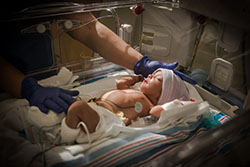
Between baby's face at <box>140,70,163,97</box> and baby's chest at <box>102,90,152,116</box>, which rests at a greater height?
baby's face at <box>140,70,163,97</box>

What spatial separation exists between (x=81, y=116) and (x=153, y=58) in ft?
3.11

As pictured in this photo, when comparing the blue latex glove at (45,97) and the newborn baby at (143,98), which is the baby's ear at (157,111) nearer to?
the newborn baby at (143,98)

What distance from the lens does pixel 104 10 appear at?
4.99 ft

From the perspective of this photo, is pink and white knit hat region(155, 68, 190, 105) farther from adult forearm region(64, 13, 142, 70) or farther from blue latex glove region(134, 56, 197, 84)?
adult forearm region(64, 13, 142, 70)

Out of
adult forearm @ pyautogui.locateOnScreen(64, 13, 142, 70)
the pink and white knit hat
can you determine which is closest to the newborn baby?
the pink and white knit hat

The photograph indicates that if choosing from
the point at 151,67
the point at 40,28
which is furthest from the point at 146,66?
the point at 40,28

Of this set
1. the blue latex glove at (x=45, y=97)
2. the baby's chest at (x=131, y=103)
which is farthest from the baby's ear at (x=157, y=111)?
the blue latex glove at (x=45, y=97)

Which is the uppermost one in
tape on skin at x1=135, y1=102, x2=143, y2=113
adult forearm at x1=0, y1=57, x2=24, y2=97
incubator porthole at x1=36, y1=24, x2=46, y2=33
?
incubator porthole at x1=36, y1=24, x2=46, y2=33

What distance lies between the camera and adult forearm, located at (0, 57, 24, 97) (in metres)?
1.16

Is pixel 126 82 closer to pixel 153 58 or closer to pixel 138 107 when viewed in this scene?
pixel 138 107

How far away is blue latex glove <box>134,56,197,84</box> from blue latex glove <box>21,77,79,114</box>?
1.93 feet

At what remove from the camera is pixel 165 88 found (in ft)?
4.47

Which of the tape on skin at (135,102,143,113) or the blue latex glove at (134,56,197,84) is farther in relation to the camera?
the blue latex glove at (134,56,197,84)

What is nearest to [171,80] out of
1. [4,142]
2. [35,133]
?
[35,133]
